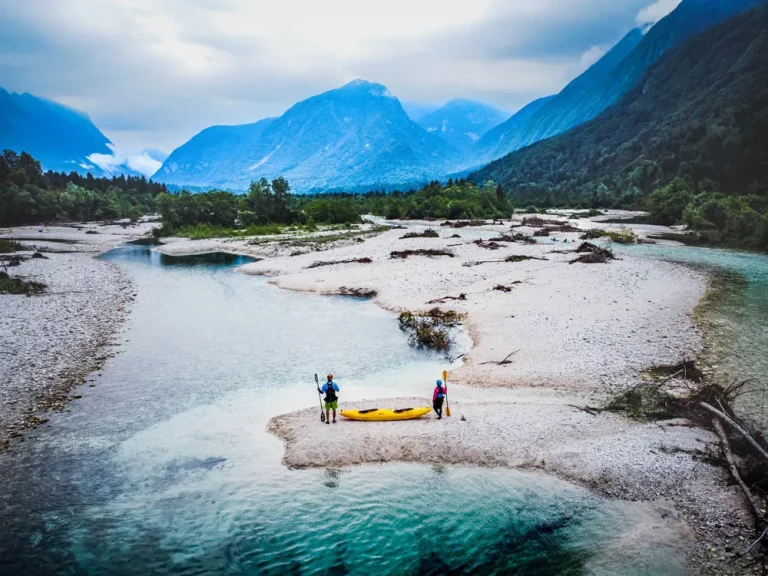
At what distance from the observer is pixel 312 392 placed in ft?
67.6

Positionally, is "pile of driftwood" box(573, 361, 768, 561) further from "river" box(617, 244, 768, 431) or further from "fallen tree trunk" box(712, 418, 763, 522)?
"river" box(617, 244, 768, 431)

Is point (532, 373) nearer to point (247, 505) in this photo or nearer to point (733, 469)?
point (733, 469)

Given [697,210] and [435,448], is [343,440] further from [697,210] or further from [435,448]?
[697,210]

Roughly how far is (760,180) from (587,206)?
63.5 m

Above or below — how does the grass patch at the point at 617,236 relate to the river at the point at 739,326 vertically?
above

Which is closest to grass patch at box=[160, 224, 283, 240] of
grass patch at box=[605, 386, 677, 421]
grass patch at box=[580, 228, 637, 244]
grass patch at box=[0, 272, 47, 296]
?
grass patch at box=[0, 272, 47, 296]

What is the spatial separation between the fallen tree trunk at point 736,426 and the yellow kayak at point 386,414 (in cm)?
950

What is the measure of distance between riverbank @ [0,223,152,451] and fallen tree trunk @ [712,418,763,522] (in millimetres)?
21947

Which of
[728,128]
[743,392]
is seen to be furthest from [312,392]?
[728,128]

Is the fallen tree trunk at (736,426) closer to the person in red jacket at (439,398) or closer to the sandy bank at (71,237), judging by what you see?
the person in red jacket at (439,398)

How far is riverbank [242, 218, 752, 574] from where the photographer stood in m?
13.1

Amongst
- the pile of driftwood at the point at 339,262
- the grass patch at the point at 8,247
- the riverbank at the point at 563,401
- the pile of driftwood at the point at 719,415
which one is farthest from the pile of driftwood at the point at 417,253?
the grass patch at the point at 8,247

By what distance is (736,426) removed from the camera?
14367mm

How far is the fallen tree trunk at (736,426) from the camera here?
513 inches
